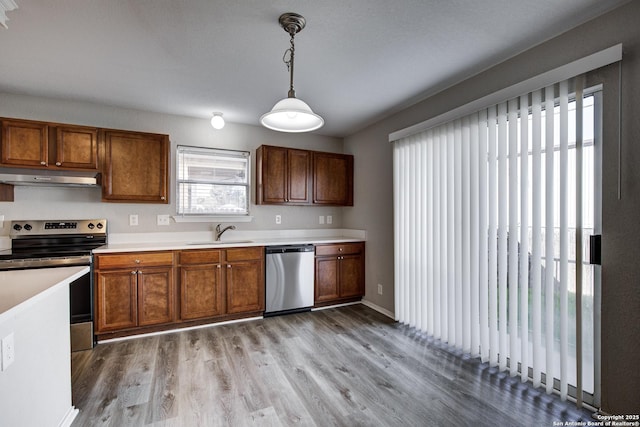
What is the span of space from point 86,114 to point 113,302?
6.93 feet

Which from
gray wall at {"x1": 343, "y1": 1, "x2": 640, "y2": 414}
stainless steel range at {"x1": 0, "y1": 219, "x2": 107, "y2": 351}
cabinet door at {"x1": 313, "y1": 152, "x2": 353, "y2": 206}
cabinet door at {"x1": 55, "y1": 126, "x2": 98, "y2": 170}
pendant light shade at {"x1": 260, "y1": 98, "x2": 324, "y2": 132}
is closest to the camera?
gray wall at {"x1": 343, "y1": 1, "x2": 640, "y2": 414}

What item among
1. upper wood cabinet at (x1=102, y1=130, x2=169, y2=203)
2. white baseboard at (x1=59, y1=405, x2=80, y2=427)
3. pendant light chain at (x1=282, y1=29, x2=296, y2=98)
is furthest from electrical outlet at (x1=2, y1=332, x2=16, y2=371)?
upper wood cabinet at (x1=102, y1=130, x2=169, y2=203)

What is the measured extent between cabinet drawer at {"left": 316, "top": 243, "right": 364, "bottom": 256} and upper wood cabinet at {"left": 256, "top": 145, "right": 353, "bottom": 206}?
660 millimetres

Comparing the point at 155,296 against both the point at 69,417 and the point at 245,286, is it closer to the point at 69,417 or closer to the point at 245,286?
the point at 245,286

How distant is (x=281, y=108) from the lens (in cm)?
175

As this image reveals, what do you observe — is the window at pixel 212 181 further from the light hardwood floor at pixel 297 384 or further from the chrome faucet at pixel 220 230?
the light hardwood floor at pixel 297 384

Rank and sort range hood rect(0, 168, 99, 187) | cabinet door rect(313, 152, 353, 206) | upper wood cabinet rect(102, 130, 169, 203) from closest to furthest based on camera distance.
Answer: range hood rect(0, 168, 99, 187)
upper wood cabinet rect(102, 130, 169, 203)
cabinet door rect(313, 152, 353, 206)

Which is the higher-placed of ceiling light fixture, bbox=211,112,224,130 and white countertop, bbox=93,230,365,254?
ceiling light fixture, bbox=211,112,224,130

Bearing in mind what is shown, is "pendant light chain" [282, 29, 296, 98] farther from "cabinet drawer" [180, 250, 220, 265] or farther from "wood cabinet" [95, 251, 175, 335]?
"wood cabinet" [95, 251, 175, 335]

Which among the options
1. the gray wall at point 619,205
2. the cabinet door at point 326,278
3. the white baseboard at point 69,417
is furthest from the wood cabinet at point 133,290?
the gray wall at point 619,205

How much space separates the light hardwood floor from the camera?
1.83m

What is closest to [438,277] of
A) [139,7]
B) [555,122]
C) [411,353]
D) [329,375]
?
[411,353]

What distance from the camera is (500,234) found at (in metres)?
2.36

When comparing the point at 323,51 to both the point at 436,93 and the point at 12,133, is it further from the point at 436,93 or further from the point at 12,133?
Result: the point at 12,133
